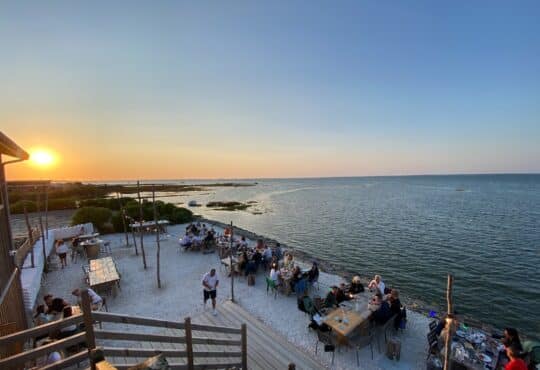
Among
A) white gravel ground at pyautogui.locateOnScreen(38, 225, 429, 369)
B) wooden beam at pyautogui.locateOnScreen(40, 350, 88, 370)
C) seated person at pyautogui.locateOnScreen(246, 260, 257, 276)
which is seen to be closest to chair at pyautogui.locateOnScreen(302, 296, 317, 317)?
white gravel ground at pyautogui.locateOnScreen(38, 225, 429, 369)

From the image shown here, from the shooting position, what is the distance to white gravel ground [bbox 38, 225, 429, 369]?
266 inches

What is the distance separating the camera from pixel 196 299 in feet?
30.7

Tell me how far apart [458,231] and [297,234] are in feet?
49.2

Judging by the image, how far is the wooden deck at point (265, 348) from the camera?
231 inches

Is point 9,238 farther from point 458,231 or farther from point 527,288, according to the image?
point 458,231

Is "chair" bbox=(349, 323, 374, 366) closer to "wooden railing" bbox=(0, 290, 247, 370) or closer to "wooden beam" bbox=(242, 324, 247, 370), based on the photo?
"wooden beam" bbox=(242, 324, 247, 370)

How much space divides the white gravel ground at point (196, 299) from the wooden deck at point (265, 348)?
0.67 metres

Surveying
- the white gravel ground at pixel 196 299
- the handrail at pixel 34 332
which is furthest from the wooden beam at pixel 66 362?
the white gravel ground at pixel 196 299

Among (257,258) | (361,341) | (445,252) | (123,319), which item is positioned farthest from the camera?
(445,252)

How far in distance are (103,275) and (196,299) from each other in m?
3.74

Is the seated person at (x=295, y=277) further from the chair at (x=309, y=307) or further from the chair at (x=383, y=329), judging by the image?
the chair at (x=383, y=329)

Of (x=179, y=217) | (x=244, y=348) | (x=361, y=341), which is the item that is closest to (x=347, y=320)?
(x=361, y=341)

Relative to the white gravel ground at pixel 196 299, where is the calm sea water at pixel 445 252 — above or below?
below

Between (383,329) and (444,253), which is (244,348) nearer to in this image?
(383,329)
